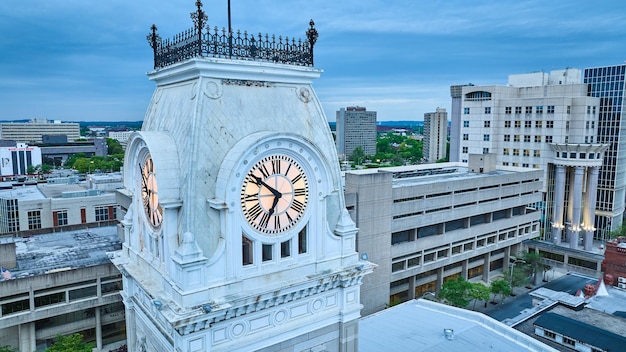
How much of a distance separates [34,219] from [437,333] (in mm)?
75809

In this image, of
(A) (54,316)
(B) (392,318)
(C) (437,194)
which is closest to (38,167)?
(A) (54,316)

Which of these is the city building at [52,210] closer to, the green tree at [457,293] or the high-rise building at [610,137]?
the green tree at [457,293]

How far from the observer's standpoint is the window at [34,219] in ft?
247

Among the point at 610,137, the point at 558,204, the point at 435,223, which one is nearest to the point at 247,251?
the point at 435,223

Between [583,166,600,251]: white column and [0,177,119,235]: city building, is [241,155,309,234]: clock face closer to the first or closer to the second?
[0,177,119,235]: city building

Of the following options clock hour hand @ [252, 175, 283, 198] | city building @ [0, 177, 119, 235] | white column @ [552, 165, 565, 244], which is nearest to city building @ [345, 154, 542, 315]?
white column @ [552, 165, 565, 244]

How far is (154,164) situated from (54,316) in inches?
1710

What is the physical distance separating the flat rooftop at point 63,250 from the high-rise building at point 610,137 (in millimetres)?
97200

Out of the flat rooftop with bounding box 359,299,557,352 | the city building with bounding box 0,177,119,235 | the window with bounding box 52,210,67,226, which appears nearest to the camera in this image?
the flat rooftop with bounding box 359,299,557,352

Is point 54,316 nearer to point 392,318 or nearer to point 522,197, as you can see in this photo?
point 392,318

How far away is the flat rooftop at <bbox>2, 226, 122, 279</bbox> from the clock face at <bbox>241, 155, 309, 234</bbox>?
4086 cm

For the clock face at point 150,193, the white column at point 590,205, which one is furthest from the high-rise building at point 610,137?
the clock face at point 150,193

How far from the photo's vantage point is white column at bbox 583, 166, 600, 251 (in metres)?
88.3

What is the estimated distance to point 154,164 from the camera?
40.7 ft
